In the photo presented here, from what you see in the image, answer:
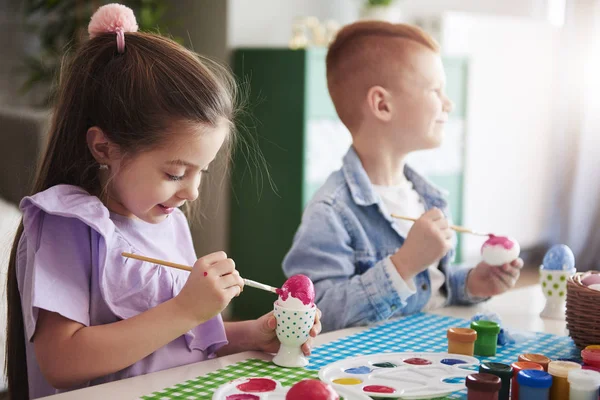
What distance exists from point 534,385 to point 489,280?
2.10ft

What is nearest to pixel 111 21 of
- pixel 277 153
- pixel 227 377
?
pixel 227 377

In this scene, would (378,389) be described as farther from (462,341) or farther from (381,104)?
(381,104)

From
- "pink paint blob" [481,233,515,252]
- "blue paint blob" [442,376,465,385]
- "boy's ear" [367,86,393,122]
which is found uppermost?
"boy's ear" [367,86,393,122]

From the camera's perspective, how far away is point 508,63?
4.70 meters

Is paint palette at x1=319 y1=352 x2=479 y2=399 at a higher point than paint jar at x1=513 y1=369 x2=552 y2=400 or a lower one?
lower

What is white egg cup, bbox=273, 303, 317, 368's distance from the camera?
1.14 metres

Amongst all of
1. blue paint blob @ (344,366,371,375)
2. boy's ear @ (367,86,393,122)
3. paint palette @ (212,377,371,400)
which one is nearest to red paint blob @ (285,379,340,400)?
paint palette @ (212,377,371,400)

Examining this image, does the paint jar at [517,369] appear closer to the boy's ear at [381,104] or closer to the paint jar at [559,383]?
the paint jar at [559,383]

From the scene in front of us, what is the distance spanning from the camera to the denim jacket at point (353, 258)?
4.71 ft

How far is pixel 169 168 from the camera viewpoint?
116 centimetres

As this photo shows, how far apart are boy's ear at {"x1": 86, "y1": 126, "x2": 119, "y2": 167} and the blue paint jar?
0.66 meters

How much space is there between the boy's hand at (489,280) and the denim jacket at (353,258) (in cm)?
3

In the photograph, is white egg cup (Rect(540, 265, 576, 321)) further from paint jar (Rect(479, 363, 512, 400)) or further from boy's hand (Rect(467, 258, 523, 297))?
paint jar (Rect(479, 363, 512, 400))

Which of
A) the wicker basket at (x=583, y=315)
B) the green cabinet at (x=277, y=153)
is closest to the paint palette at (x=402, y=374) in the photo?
the wicker basket at (x=583, y=315)
